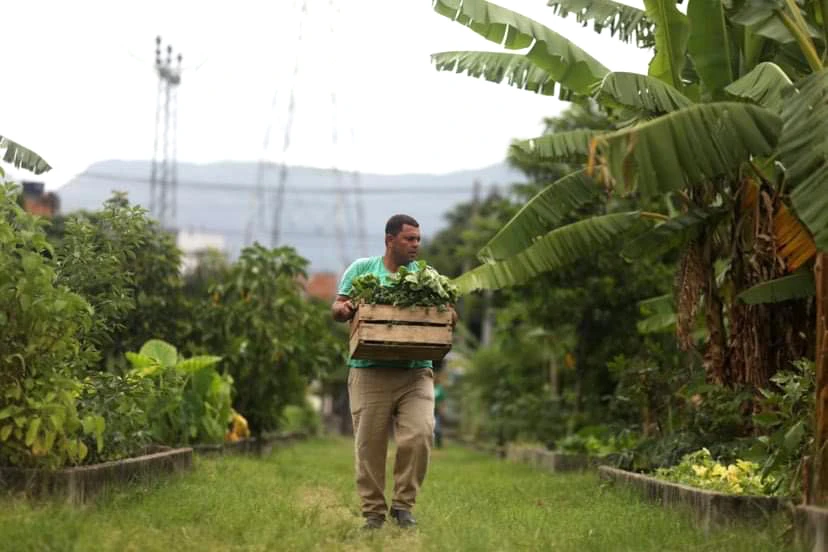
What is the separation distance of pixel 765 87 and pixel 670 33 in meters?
2.06

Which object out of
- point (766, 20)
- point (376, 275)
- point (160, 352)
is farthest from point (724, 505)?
point (160, 352)

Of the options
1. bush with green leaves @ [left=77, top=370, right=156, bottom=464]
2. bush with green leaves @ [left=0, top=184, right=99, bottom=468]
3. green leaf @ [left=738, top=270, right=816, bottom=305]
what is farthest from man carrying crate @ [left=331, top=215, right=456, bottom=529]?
green leaf @ [left=738, top=270, right=816, bottom=305]

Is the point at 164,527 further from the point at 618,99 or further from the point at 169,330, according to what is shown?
the point at 169,330

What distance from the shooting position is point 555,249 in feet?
43.7

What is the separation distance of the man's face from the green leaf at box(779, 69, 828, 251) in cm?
244

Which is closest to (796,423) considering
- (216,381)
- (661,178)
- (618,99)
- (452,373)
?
(661,178)

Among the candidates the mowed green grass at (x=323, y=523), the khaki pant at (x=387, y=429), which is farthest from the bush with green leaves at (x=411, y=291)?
the mowed green grass at (x=323, y=523)

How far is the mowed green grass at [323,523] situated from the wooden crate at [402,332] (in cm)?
114

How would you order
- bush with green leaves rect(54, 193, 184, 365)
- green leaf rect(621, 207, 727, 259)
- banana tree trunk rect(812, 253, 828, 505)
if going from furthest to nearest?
green leaf rect(621, 207, 727, 259), bush with green leaves rect(54, 193, 184, 365), banana tree trunk rect(812, 253, 828, 505)

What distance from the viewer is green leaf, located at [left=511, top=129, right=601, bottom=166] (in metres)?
12.6

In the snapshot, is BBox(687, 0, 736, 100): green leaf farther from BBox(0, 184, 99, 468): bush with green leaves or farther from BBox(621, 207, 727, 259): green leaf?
BBox(0, 184, 99, 468): bush with green leaves

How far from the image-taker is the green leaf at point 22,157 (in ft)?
41.3

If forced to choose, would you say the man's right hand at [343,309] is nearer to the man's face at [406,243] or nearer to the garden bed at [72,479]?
the man's face at [406,243]

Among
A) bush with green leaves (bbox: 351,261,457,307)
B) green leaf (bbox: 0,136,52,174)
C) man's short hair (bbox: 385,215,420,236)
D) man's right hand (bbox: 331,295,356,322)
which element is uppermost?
green leaf (bbox: 0,136,52,174)
